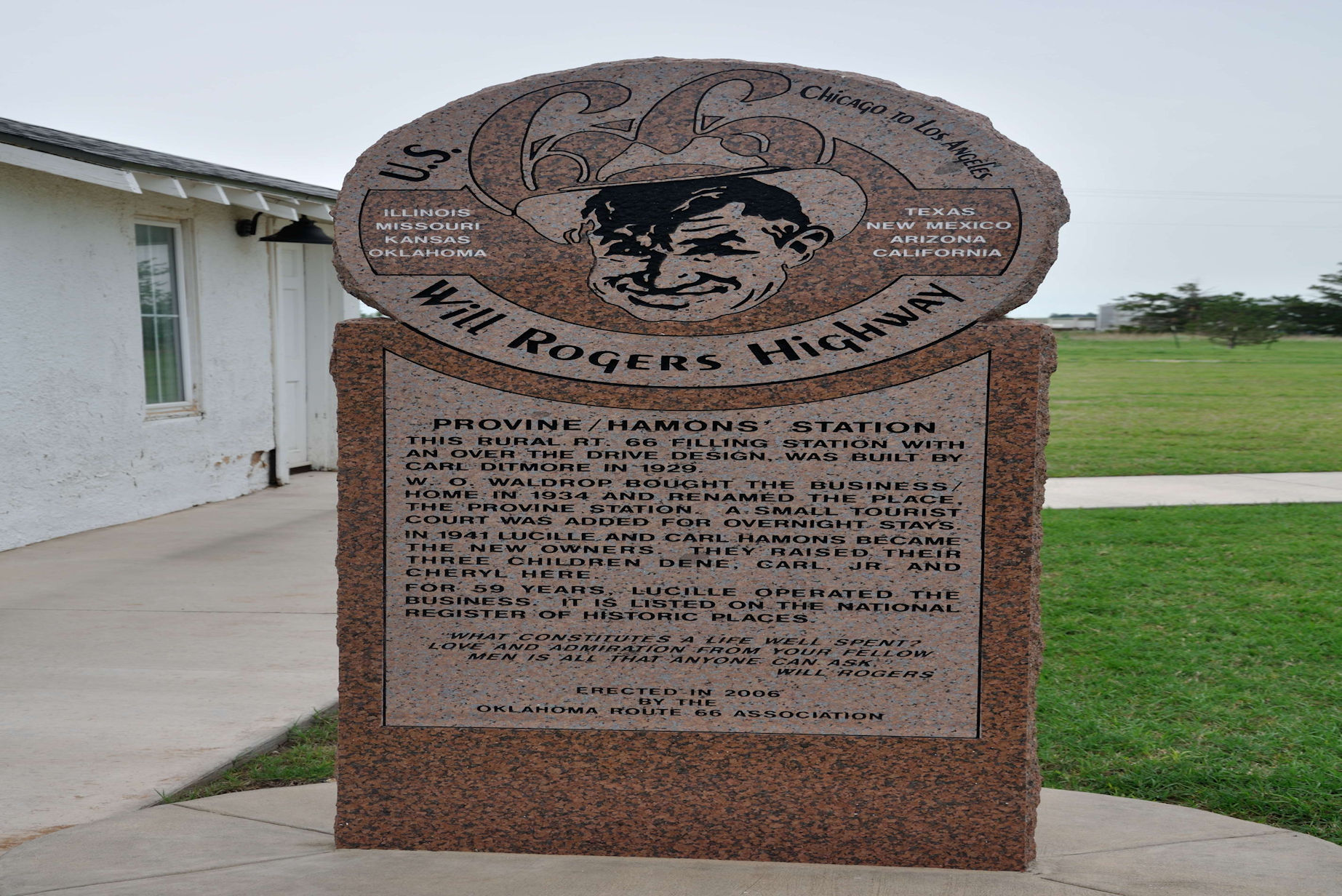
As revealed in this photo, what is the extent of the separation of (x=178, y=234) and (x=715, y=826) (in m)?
8.34

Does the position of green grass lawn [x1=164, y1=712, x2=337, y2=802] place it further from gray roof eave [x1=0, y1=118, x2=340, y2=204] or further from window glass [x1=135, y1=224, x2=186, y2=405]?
window glass [x1=135, y1=224, x2=186, y2=405]

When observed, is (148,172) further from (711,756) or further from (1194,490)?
(1194,490)

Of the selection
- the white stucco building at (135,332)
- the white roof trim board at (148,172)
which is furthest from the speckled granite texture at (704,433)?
the white stucco building at (135,332)

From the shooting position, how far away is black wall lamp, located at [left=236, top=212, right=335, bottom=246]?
1059 cm

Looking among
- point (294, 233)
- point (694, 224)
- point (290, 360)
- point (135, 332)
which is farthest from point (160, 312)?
point (694, 224)

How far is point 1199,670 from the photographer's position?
5.35m

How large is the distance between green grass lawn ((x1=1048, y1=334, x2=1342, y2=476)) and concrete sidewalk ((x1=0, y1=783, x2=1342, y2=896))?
9.75 meters

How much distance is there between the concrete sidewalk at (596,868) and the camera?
3.08m

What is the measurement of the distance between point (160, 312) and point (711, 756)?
804 cm

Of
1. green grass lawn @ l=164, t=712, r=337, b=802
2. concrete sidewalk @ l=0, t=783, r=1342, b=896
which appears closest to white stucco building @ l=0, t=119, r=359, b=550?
green grass lawn @ l=164, t=712, r=337, b=802

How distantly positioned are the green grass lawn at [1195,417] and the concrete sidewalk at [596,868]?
9.75 meters

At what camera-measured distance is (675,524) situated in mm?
3287

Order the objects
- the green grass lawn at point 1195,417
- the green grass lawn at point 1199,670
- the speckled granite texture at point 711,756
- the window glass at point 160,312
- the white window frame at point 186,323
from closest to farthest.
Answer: the speckled granite texture at point 711,756 → the green grass lawn at point 1199,670 → the window glass at point 160,312 → the white window frame at point 186,323 → the green grass lawn at point 1195,417

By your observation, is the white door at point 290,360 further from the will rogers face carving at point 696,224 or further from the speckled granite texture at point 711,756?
the will rogers face carving at point 696,224
